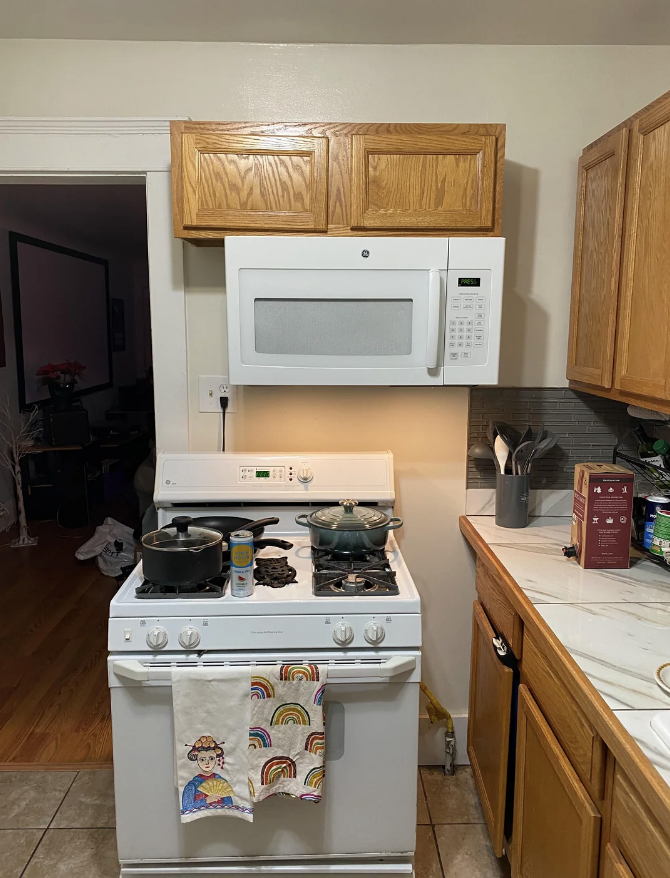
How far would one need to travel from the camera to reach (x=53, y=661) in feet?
9.68

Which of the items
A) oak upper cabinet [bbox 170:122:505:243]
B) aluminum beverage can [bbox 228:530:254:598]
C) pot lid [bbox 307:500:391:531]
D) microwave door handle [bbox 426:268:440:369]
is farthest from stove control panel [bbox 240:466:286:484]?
oak upper cabinet [bbox 170:122:505:243]

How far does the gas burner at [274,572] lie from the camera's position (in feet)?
5.65

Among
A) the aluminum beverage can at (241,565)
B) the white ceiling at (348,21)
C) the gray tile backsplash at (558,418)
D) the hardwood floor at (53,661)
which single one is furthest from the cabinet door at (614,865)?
the white ceiling at (348,21)

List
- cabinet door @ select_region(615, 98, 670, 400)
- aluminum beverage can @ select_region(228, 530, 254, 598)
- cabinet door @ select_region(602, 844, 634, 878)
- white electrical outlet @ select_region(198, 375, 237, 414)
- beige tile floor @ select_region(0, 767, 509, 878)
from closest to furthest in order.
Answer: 1. cabinet door @ select_region(602, 844, 634, 878)
2. cabinet door @ select_region(615, 98, 670, 400)
3. aluminum beverage can @ select_region(228, 530, 254, 598)
4. beige tile floor @ select_region(0, 767, 509, 878)
5. white electrical outlet @ select_region(198, 375, 237, 414)

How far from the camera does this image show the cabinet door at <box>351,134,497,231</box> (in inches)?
71.5

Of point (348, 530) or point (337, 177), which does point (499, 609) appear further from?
point (337, 177)

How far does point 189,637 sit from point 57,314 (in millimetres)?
4562

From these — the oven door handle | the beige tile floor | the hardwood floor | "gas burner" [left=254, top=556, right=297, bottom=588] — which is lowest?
the beige tile floor

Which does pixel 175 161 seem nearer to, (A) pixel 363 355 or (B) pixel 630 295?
(A) pixel 363 355

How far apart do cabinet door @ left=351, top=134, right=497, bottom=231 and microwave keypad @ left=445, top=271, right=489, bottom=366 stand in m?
0.18

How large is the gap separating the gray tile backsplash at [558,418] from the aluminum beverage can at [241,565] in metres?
0.92

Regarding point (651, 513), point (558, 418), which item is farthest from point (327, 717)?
point (558, 418)

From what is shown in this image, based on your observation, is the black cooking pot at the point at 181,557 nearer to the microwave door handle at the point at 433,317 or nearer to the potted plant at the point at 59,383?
the microwave door handle at the point at 433,317

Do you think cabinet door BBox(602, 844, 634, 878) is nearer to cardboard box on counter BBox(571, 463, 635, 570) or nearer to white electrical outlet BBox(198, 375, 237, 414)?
cardboard box on counter BBox(571, 463, 635, 570)
